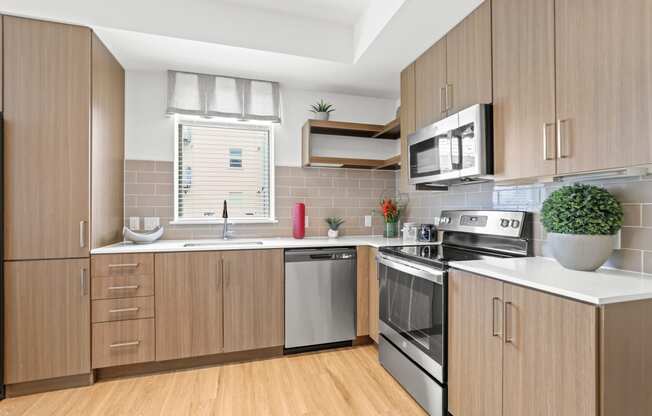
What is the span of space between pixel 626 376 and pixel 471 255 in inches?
42.2

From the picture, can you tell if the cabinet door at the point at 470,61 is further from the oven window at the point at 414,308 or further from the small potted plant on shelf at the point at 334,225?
the small potted plant on shelf at the point at 334,225

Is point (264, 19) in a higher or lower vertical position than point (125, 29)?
higher

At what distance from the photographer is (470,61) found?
193cm

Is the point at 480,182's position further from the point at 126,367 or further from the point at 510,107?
the point at 126,367

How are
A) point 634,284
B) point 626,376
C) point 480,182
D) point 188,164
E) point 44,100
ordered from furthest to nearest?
1. point 188,164
2. point 480,182
3. point 44,100
4. point 634,284
5. point 626,376

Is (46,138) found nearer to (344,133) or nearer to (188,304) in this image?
(188,304)

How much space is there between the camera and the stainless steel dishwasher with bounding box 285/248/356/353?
2.54m

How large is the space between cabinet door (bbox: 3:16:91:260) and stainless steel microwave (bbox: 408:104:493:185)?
2265mm

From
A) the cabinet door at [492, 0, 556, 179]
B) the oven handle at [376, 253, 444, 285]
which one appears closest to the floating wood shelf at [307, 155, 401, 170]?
the oven handle at [376, 253, 444, 285]

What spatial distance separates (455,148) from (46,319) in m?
2.78

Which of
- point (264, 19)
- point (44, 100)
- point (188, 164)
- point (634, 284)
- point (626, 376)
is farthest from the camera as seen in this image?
point (188, 164)

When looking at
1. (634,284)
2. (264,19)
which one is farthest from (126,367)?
(634,284)

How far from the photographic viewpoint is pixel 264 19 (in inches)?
96.0

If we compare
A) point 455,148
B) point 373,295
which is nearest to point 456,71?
point 455,148
